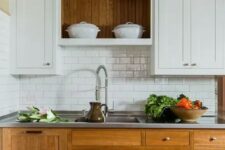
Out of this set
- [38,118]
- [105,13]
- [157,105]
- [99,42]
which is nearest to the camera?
[38,118]

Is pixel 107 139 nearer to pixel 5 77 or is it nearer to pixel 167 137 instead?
pixel 167 137

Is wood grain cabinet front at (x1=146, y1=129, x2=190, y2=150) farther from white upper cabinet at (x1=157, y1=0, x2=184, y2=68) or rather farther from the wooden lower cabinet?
white upper cabinet at (x1=157, y1=0, x2=184, y2=68)

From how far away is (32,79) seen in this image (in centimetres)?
335

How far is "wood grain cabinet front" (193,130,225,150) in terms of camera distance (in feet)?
8.71

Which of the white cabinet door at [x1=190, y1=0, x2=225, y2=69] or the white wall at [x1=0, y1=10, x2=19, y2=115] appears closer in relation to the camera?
the white wall at [x1=0, y1=10, x2=19, y2=115]

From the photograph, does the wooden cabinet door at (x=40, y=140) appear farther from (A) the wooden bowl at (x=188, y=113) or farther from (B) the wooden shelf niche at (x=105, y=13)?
(B) the wooden shelf niche at (x=105, y=13)

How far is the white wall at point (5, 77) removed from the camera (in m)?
2.87

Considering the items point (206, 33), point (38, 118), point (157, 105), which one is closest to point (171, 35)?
point (206, 33)

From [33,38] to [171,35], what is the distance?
4.30 feet

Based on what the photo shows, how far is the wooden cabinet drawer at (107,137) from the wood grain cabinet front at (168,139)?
9 centimetres

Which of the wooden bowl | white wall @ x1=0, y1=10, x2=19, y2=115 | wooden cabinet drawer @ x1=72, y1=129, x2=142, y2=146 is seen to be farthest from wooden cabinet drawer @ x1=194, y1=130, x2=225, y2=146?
white wall @ x1=0, y1=10, x2=19, y2=115

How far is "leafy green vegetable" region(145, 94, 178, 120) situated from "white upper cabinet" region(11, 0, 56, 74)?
3.17 ft

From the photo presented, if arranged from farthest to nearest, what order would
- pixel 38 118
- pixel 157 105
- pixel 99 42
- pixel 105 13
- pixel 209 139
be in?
pixel 105 13 → pixel 99 42 → pixel 157 105 → pixel 38 118 → pixel 209 139

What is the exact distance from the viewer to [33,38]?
3.04 m
